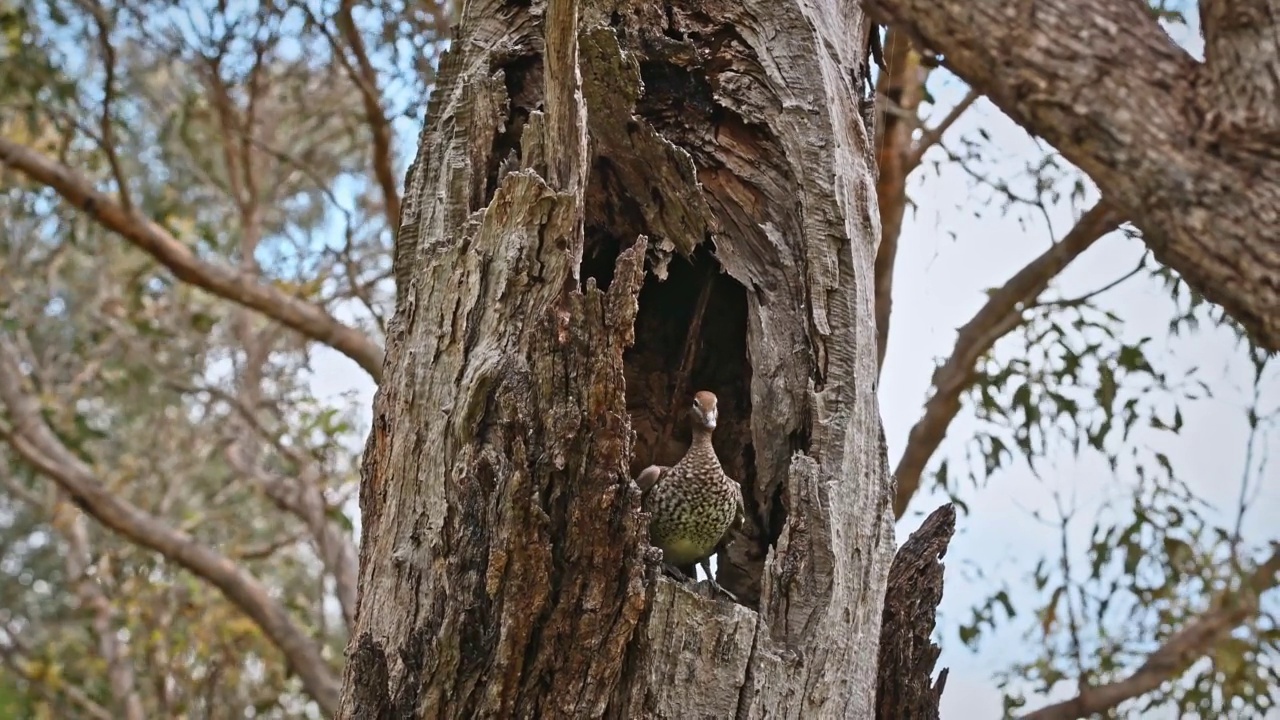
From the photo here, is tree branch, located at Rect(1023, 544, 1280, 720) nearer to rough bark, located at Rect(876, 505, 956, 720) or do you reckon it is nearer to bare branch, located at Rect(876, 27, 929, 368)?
bare branch, located at Rect(876, 27, 929, 368)

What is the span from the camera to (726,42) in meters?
3.77

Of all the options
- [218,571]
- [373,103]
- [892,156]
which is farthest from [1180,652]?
[373,103]

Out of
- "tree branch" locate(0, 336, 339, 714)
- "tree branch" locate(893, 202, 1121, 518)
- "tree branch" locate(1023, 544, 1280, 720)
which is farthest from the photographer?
"tree branch" locate(0, 336, 339, 714)

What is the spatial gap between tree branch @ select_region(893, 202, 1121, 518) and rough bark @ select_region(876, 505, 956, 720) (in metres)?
3.53


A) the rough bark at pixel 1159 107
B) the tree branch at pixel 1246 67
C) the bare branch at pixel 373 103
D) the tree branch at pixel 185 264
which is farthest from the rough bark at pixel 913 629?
the bare branch at pixel 373 103

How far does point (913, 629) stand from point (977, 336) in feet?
12.8

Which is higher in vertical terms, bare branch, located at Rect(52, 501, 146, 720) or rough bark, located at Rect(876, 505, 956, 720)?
bare branch, located at Rect(52, 501, 146, 720)

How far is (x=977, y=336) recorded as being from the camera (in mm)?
6938

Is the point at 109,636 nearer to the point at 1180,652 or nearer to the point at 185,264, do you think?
the point at 185,264

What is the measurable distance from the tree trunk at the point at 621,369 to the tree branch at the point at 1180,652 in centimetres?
357

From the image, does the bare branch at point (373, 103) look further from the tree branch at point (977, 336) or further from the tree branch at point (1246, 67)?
the tree branch at point (1246, 67)

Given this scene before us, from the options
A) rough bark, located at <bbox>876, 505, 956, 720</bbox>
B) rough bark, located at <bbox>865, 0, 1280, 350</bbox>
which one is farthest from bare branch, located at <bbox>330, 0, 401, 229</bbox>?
rough bark, located at <bbox>865, 0, 1280, 350</bbox>

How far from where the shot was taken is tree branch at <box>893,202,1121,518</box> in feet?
22.5

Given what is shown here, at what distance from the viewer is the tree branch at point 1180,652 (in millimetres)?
6570
